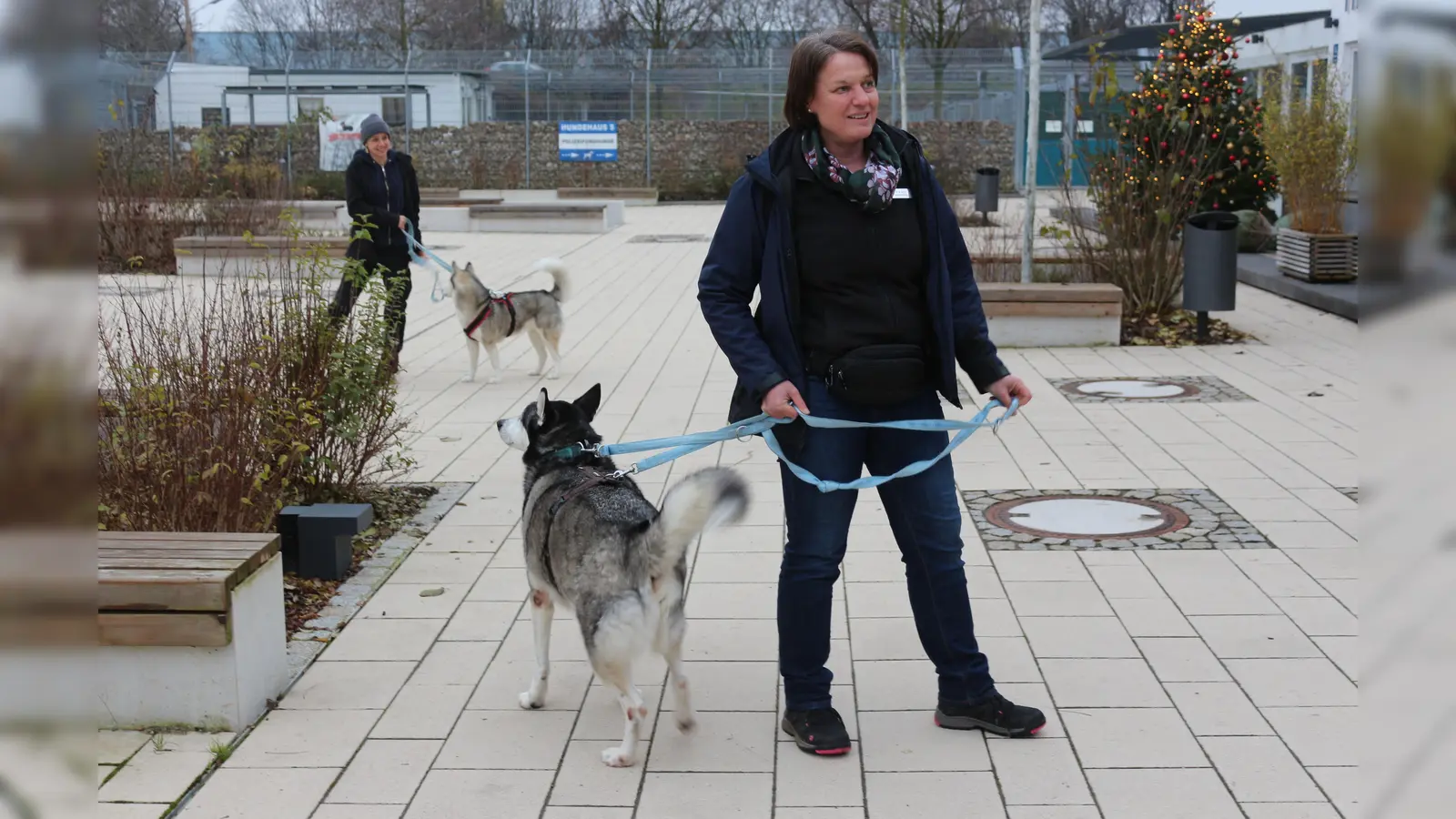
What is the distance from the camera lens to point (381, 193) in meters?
10.3

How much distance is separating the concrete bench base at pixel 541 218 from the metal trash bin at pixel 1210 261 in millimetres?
15339

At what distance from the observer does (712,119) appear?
38719 mm

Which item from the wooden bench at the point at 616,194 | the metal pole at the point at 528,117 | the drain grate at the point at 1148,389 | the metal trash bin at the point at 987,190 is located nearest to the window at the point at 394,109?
the metal pole at the point at 528,117

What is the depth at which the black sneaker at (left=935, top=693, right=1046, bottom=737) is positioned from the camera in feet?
13.4

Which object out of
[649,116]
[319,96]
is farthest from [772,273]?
[319,96]

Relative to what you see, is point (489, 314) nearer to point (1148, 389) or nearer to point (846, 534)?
point (1148, 389)

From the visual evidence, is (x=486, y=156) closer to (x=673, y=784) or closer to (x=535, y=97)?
(x=535, y=97)

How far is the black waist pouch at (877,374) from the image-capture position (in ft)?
12.4

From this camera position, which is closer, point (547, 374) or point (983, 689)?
point (983, 689)

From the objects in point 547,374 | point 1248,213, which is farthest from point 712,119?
point 547,374

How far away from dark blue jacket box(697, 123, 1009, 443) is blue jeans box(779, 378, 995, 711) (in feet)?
0.47

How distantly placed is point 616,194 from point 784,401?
3144 centimetres

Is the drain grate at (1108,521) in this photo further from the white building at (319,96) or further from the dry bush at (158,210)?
the white building at (319,96)

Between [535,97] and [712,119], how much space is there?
5.16m
